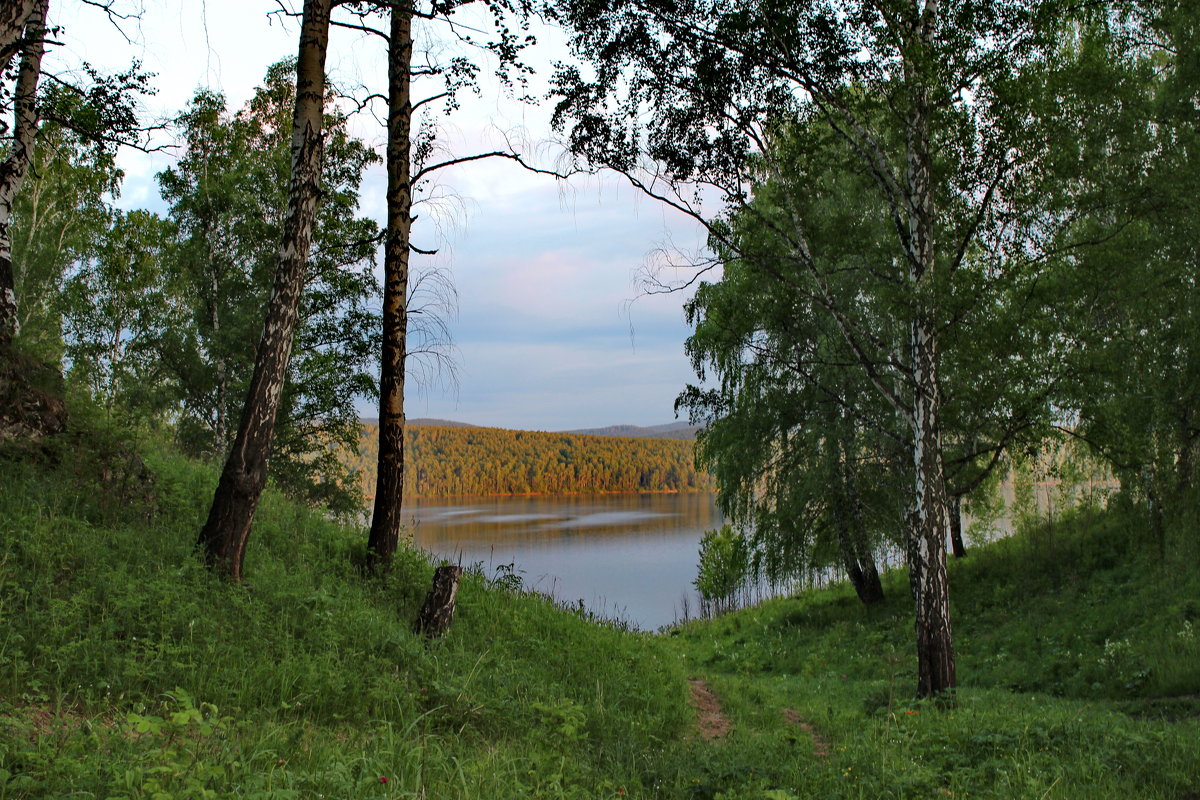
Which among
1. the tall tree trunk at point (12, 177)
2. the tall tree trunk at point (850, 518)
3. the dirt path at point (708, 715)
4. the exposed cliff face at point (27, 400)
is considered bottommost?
the dirt path at point (708, 715)

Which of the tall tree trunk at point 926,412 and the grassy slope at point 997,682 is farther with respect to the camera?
the tall tree trunk at point 926,412

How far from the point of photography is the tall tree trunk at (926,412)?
8.53 m

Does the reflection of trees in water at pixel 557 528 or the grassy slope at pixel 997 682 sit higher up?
the grassy slope at pixel 997 682

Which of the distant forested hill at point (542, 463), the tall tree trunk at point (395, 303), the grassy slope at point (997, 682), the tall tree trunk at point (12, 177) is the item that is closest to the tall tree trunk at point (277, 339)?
the tall tree trunk at point (395, 303)

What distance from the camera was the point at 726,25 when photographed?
29.8ft

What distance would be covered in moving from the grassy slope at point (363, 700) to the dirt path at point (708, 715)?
213mm

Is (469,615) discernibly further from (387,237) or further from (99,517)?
(387,237)

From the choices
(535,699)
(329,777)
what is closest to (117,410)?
(535,699)

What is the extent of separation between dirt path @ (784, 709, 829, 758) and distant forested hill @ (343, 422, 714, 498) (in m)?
112

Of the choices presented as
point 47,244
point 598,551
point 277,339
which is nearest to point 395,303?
point 277,339

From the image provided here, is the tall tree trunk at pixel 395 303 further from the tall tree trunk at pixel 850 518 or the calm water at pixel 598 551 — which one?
the tall tree trunk at pixel 850 518

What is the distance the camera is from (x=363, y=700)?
16.5 ft

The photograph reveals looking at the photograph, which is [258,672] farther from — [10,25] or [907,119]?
[907,119]

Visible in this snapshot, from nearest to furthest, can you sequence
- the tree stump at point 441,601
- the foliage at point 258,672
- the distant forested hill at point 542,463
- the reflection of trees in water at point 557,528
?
the foliage at point 258,672 < the tree stump at point 441,601 < the reflection of trees in water at point 557,528 < the distant forested hill at point 542,463
